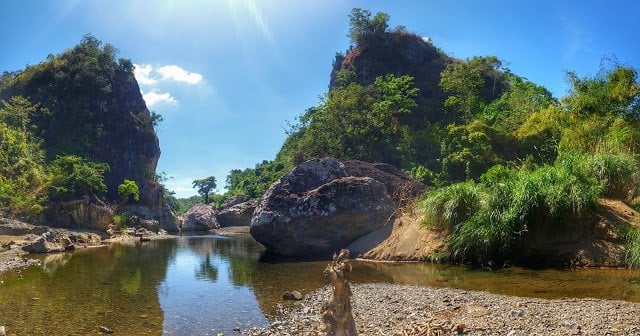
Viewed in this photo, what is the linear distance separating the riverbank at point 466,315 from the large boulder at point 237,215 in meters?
56.3

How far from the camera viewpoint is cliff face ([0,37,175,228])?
196 feet

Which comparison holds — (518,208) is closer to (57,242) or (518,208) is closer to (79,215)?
(57,242)

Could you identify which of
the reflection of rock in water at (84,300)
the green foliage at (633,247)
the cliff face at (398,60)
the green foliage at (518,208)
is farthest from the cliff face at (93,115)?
the green foliage at (633,247)

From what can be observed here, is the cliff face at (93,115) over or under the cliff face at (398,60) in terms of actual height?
under

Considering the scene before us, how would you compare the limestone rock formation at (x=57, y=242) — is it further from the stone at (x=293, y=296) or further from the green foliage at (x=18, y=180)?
the stone at (x=293, y=296)

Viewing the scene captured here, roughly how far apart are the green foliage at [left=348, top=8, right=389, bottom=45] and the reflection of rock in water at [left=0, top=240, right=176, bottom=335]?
5184 centimetres

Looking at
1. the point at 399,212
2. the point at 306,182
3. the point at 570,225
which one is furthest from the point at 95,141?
the point at 570,225

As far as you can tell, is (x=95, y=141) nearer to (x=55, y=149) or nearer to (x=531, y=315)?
(x=55, y=149)

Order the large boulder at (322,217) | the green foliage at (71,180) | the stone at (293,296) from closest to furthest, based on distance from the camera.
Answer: the stone at (293,296), the large boulder at (322,217), the green foliage at (71,180)

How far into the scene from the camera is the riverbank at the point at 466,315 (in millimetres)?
7203

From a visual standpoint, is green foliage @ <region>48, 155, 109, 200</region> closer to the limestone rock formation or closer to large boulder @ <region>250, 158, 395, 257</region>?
the limestone rock formation

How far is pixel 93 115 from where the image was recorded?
207ft

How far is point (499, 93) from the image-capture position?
53969 millimetres

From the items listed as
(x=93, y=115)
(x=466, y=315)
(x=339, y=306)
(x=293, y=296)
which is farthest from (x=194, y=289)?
(x=93, y=115)
